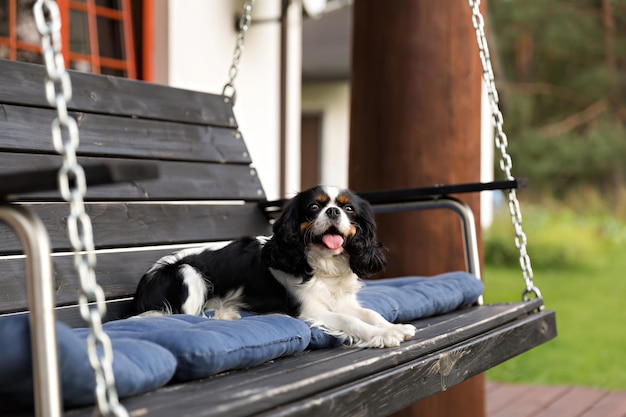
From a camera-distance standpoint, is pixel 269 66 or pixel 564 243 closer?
pixel 269 66

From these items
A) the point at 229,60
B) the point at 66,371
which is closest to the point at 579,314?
the point at 229,60

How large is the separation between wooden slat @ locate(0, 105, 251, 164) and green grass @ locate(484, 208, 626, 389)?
3.22 metres

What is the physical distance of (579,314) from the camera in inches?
374

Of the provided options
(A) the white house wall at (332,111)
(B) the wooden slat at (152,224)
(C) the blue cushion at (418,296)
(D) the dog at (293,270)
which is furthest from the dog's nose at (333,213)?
(A) the white house wall at (332,111)

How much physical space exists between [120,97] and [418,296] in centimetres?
125

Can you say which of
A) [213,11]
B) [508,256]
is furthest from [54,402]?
[508,256]

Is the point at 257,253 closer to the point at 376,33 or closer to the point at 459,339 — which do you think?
the point at 459,339

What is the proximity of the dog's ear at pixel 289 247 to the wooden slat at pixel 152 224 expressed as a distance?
23.3 inches

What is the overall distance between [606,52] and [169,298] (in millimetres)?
21067

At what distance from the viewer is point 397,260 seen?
3887mm

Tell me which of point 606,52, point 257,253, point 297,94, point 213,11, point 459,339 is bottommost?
point 459,339

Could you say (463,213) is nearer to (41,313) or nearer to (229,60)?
(41,313)

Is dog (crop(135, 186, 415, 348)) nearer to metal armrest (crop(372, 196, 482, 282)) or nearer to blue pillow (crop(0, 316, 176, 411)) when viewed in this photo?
metal armrest (crop(372, 196, 482, 282))

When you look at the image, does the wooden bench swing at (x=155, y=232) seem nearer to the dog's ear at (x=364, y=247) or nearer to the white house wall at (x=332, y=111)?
the dog's ear at (x=364, y=247)
